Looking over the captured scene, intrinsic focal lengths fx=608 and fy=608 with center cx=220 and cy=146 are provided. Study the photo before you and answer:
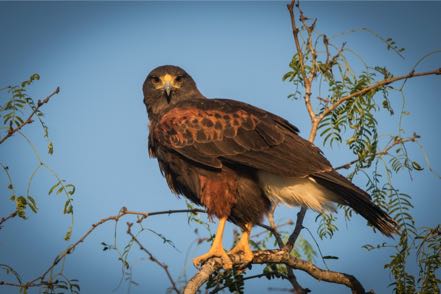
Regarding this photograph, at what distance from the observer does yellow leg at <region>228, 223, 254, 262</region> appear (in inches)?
260

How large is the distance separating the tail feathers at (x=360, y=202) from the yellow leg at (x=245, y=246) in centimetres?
114

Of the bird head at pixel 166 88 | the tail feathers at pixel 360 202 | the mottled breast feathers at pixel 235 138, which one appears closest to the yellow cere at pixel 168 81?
the bird head at pixel 166 88

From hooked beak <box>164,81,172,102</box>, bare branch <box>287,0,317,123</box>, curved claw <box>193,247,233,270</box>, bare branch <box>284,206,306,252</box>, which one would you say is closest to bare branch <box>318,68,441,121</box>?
bare branch <box>287,0,317,123</box>

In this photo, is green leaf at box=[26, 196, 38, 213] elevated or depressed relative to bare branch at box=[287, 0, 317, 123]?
depressed

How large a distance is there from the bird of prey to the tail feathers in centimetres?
2

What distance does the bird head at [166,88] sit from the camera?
806 centimetres

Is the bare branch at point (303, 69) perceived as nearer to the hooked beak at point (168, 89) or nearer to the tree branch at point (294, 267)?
the tree branch at point (294, 267)

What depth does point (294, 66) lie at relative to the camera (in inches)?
238

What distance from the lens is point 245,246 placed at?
684cm

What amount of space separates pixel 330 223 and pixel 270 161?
96 centimetres

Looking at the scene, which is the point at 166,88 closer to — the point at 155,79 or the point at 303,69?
the point at 155,79

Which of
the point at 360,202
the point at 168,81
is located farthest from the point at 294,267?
the point at 168,81

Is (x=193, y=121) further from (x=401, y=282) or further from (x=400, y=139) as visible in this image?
(x=401, y=282)

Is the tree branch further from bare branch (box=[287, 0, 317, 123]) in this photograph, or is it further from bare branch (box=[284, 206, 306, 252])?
bare branch (box=[287, 0, 317, 123])
